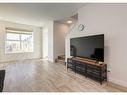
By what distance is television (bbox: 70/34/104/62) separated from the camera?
9.64ft

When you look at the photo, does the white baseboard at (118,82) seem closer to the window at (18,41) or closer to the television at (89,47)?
the television at (89,47)

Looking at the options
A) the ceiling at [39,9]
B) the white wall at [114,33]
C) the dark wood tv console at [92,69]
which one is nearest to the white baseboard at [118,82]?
the white wall at [114,33]

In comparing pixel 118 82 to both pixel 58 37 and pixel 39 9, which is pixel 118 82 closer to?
pixel 39 9

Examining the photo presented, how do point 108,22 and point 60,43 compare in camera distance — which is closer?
point 108,22

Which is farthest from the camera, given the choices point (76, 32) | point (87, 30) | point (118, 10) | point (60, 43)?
point (60, 43)

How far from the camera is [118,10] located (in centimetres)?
275

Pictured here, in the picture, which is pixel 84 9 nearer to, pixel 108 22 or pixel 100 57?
pixel 108 22

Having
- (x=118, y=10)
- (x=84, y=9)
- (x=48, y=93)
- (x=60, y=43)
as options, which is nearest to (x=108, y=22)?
(x=118, y=10)

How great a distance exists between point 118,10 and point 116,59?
1.38 metres

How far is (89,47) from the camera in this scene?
3369 mm

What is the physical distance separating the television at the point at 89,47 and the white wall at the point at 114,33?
0.97 feet

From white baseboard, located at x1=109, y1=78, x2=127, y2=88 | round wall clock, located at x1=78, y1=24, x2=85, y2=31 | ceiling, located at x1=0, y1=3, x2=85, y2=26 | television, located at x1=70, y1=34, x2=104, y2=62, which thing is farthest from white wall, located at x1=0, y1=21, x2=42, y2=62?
white baseboard, located at x1=109, y1=78, x2=127, y2=88

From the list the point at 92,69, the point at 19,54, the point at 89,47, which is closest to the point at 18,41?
the point at 19,54

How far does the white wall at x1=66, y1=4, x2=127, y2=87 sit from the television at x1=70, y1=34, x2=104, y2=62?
30 cm
